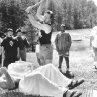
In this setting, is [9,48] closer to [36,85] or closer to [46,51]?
[46,51]

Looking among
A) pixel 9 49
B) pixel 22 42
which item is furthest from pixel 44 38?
pixel 22 42

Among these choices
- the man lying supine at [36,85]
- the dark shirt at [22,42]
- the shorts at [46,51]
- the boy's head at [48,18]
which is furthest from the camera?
the dark shirt at [22,42]

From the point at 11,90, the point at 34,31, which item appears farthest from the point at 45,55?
the point at 34,31

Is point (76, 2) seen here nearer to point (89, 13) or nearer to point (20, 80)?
point (89, 13)

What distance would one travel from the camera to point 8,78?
5.82m

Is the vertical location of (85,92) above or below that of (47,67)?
below

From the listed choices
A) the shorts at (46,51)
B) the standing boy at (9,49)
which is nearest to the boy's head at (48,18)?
the shorts at (46,51)

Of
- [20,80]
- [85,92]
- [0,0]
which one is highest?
[0,0]

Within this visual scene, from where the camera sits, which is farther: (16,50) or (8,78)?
(16,50)

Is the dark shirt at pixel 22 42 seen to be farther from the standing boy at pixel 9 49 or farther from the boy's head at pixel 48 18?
the boy's head at pixel 48 18

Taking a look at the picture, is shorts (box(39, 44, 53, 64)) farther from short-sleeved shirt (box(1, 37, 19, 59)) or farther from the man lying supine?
short-sleeved shirt (box(1, 37, 19, 59))

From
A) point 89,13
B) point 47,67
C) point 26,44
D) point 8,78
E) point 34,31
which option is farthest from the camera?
point 89,13

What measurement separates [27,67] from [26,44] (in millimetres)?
2595

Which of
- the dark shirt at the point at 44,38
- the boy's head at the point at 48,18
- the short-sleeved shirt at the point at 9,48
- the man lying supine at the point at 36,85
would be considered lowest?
the man lying supine at the point at 36,85
